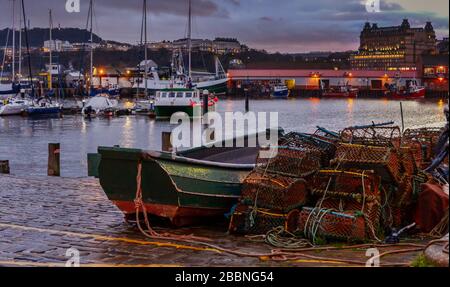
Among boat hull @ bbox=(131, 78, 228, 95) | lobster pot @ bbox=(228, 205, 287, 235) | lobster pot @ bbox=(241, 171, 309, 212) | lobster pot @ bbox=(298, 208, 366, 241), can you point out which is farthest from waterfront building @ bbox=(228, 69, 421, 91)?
lobster pot @ bbox=(298, 208, 366, 241)

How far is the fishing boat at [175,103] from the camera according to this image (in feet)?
196

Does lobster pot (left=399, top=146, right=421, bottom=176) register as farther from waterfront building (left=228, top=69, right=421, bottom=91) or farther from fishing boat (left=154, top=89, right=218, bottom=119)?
waterfront building (left=228, top=69, right=421, bottom=91)

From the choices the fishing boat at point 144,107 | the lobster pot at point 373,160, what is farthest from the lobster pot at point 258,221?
the fishing boat at point 144,107

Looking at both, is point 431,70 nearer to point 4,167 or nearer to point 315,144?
point 4,167

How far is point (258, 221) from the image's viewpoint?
923cm

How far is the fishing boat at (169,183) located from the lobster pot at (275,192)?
569 millimetres

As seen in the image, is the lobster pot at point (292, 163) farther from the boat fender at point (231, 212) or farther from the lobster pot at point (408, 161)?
the lobster pot at point (408, 161)

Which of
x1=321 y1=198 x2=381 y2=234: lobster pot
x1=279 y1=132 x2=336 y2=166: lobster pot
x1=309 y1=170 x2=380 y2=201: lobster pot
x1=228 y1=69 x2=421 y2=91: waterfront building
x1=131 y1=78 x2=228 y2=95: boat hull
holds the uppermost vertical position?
x1=228 y1=69 x2=421 y2=91: waterfront building

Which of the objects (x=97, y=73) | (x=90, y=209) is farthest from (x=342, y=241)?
(x=97, y=73)

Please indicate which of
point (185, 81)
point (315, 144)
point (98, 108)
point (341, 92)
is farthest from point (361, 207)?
point (341, 92)

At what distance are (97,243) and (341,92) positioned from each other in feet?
456

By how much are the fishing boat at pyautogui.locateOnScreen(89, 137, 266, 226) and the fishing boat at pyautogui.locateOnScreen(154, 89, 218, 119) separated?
4998 cm

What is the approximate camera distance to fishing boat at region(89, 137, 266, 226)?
9266 mm
